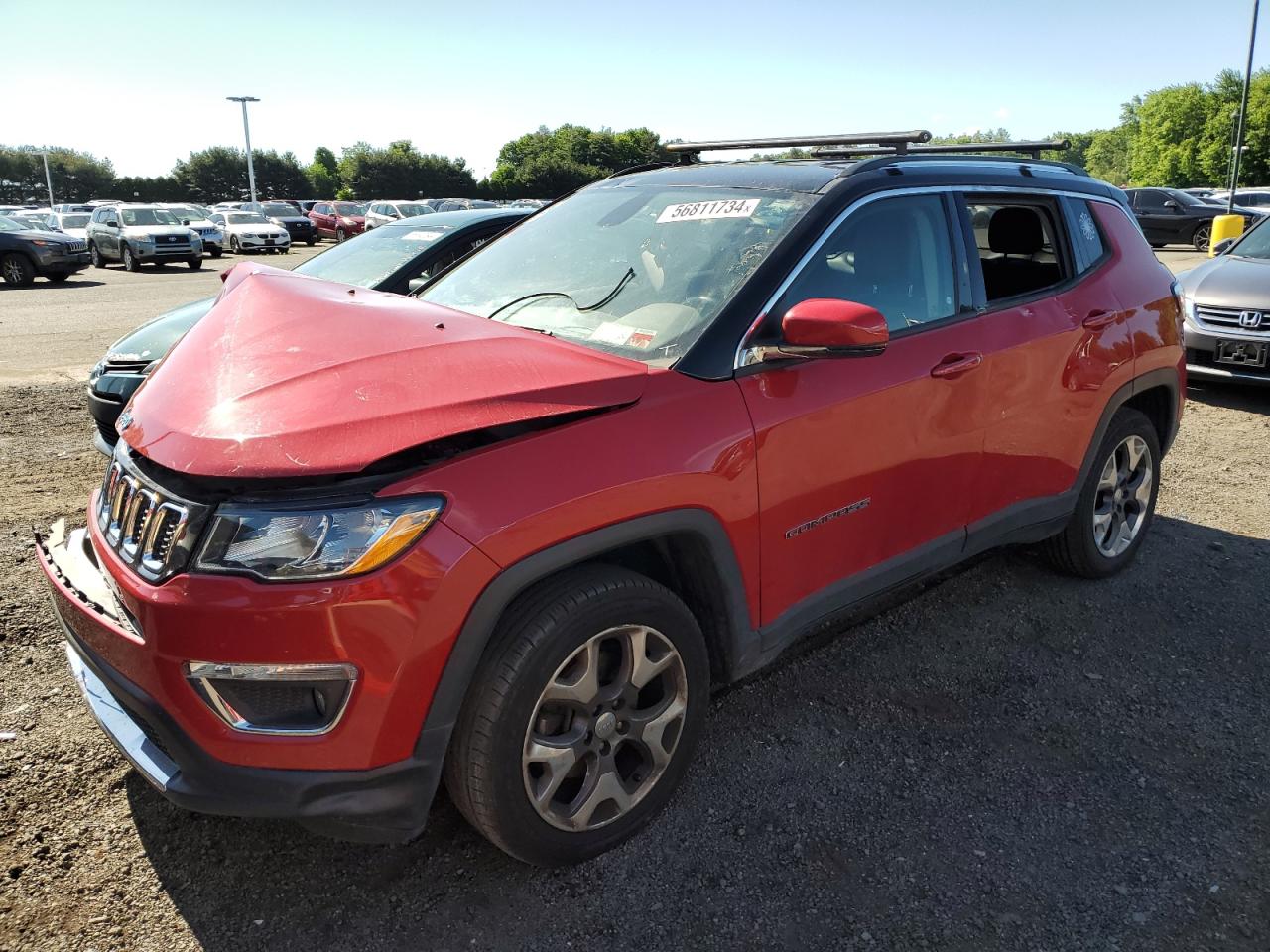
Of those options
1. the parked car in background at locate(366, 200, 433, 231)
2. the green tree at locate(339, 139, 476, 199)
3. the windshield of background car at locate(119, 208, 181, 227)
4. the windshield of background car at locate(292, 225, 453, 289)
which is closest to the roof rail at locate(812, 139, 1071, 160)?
the windshield of background car at locate(292, 225, 453, 289)

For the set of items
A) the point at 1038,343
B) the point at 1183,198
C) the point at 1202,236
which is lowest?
the point at 1038,343

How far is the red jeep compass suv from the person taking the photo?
6.52ft

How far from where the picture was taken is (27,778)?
9.11ft

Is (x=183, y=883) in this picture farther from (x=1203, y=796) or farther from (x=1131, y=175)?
(x=1131, y=175)

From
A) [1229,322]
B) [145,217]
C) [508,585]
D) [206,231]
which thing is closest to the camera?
[508,585]

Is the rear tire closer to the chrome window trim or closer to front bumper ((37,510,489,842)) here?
front bumper ((37,510,489,842))

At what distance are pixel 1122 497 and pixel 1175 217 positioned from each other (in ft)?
78.3

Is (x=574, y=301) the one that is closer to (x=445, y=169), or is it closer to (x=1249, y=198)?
(x=1249, y=198)

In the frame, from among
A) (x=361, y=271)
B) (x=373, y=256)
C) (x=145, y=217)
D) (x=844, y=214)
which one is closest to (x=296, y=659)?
(x=844, y=214)

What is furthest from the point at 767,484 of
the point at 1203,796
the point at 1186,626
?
the point at 1186,626

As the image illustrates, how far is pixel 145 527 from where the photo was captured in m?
2.13

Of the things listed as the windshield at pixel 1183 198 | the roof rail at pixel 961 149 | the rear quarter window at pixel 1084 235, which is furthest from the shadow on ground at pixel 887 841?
the windshield at pixel 1183 198

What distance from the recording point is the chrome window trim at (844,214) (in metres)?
2.59

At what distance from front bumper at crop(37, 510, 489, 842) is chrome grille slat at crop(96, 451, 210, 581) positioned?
0.05 m
